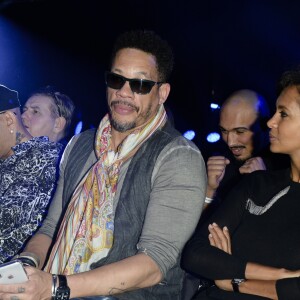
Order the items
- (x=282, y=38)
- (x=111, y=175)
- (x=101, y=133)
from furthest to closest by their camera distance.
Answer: (x=282, y=38) < (x=101, y=133) < (x=111, y=175)

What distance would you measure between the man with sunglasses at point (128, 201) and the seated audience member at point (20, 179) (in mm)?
193

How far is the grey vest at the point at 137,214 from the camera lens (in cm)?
263

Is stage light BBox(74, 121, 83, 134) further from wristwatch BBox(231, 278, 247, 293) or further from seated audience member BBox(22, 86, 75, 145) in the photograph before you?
wristwatch BBox(231, 278, 247, 293)

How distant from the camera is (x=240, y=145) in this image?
396 centimetres

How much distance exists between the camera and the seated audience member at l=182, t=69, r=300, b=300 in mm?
2324

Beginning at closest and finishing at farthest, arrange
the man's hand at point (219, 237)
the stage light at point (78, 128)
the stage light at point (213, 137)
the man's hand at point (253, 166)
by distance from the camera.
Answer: the man's hand at point (219, 237)
the man's hand at point (253, 166)
the stage light at point (213, 137)
the stage light at point (78, 128)

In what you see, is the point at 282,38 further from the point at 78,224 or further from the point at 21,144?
the point at 78,224

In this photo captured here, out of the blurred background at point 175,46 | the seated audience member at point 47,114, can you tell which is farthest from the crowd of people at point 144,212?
the blurred background at point 175,46

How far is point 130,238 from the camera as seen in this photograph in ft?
8.68

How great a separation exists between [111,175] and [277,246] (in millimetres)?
1004

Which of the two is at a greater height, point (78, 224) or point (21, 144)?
point (21, 144)

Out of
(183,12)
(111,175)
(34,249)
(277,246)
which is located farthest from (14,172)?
(183,12)

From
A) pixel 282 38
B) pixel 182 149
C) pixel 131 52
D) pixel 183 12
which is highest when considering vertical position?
pixel 183 12

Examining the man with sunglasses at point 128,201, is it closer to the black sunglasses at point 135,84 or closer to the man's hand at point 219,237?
the black sunglasses at point 135,84
